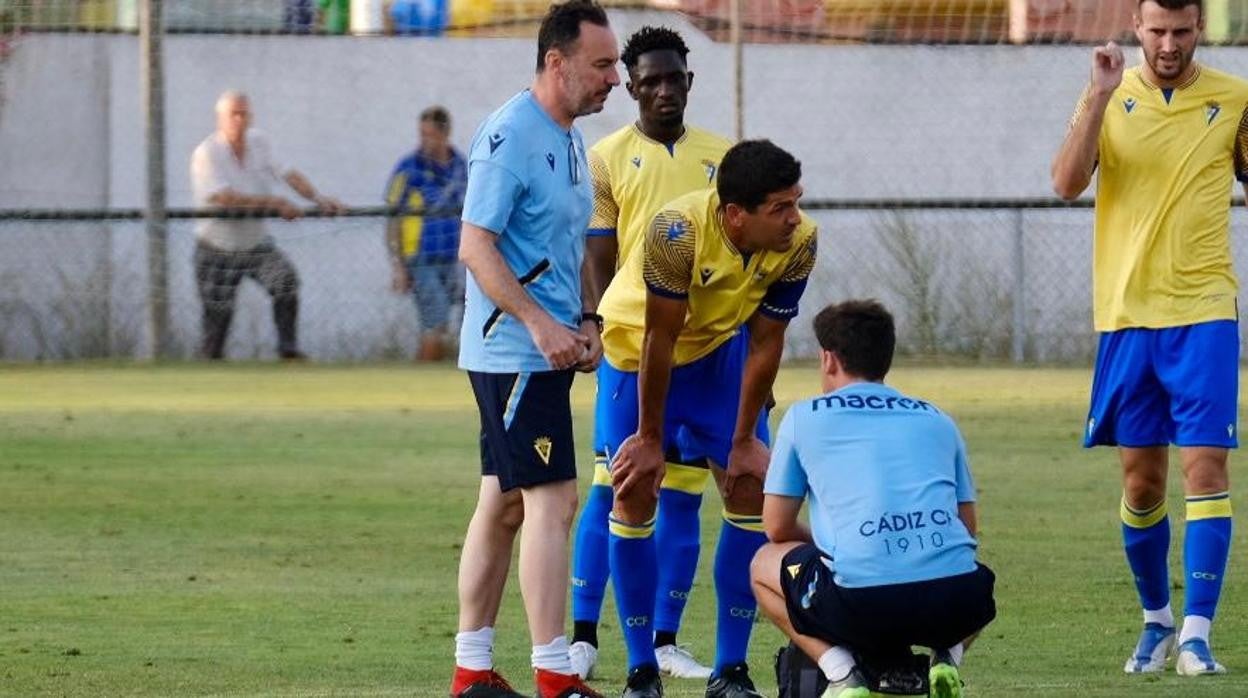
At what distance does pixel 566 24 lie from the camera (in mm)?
8047

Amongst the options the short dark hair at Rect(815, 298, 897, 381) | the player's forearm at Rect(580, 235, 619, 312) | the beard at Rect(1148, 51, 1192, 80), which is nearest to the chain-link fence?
the player's forearm at Rect(580, 235, 619, 312)

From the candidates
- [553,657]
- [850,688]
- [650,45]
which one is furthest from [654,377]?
[650,45]

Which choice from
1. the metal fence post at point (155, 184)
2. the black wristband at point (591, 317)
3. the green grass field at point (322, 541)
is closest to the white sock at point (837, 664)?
the green grass field at point (322, 541)

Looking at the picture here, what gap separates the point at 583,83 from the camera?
807 centimetres

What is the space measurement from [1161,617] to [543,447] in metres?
2.50

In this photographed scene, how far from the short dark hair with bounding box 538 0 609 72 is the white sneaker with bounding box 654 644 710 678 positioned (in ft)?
7.11

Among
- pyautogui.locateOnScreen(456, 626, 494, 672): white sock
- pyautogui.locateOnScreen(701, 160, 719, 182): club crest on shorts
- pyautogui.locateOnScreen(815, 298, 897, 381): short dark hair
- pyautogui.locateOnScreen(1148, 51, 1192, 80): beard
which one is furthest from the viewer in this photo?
pyautogui.locateOnScreen(701, 160, 719, 182): club crest on shorts

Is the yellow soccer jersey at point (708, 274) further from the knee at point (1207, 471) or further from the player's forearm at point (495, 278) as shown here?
the knee at point (1207, 471)

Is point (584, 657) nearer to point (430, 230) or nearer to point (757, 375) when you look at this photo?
point (757, 375)

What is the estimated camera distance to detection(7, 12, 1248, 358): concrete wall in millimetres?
21641

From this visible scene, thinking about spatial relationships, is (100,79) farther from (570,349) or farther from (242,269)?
(570,349)

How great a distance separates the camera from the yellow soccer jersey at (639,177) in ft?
31.0

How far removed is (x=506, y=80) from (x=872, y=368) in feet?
50.7

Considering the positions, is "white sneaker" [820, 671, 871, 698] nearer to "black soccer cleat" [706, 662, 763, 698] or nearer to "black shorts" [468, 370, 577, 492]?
"black soccer cleat" [706, 662, 763, 698]
